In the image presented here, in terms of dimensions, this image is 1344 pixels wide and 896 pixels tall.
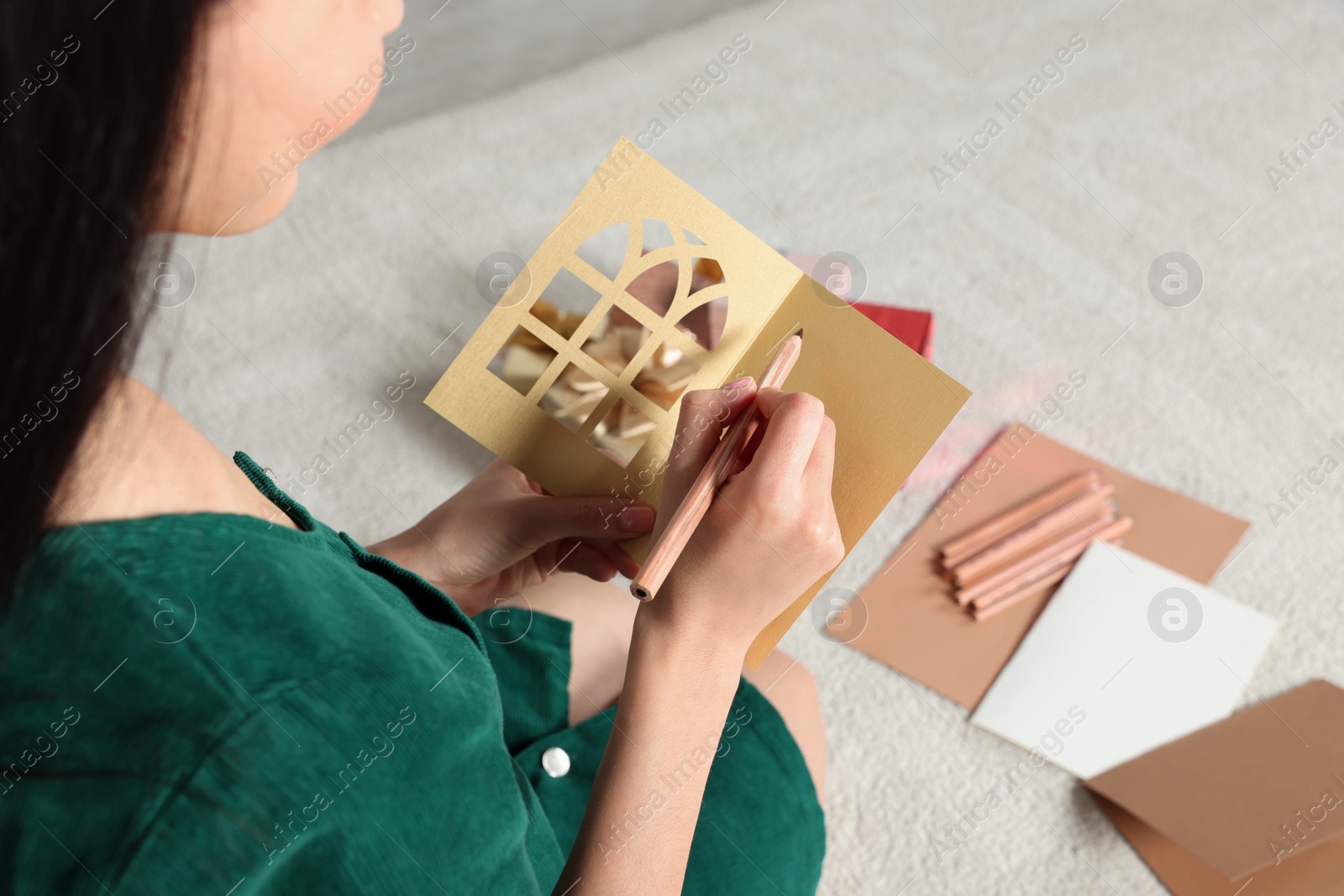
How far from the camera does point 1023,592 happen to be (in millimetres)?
958

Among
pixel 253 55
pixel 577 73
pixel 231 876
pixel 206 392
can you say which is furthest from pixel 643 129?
pixel 231 876

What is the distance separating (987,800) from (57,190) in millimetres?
850

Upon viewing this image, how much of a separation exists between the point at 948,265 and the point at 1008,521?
0.38m

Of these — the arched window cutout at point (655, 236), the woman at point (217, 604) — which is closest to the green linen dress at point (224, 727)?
the woman at point (217, 604)

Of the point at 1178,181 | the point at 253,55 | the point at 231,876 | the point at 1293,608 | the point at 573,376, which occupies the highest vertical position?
the point at 253,55

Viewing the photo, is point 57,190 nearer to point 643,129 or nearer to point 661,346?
point 661,346

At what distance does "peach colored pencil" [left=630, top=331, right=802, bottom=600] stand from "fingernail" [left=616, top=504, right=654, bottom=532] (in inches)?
3.7

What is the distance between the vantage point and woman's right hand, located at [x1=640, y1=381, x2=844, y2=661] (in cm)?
51

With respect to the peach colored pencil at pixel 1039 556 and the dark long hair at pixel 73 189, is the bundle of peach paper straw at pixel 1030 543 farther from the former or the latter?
the dark long hair at pixel 73 189

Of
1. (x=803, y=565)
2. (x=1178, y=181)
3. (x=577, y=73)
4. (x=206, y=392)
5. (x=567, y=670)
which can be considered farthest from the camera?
(x=577, y=73)

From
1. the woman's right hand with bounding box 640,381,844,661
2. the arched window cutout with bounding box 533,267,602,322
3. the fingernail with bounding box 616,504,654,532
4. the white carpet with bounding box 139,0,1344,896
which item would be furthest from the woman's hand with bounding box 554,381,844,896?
the arched window cutout with bounding box 533,267,602,322

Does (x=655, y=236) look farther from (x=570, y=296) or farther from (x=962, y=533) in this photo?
(x=962, y=533)

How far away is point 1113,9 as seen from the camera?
4.86ft

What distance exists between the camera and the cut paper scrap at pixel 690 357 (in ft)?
1.96
